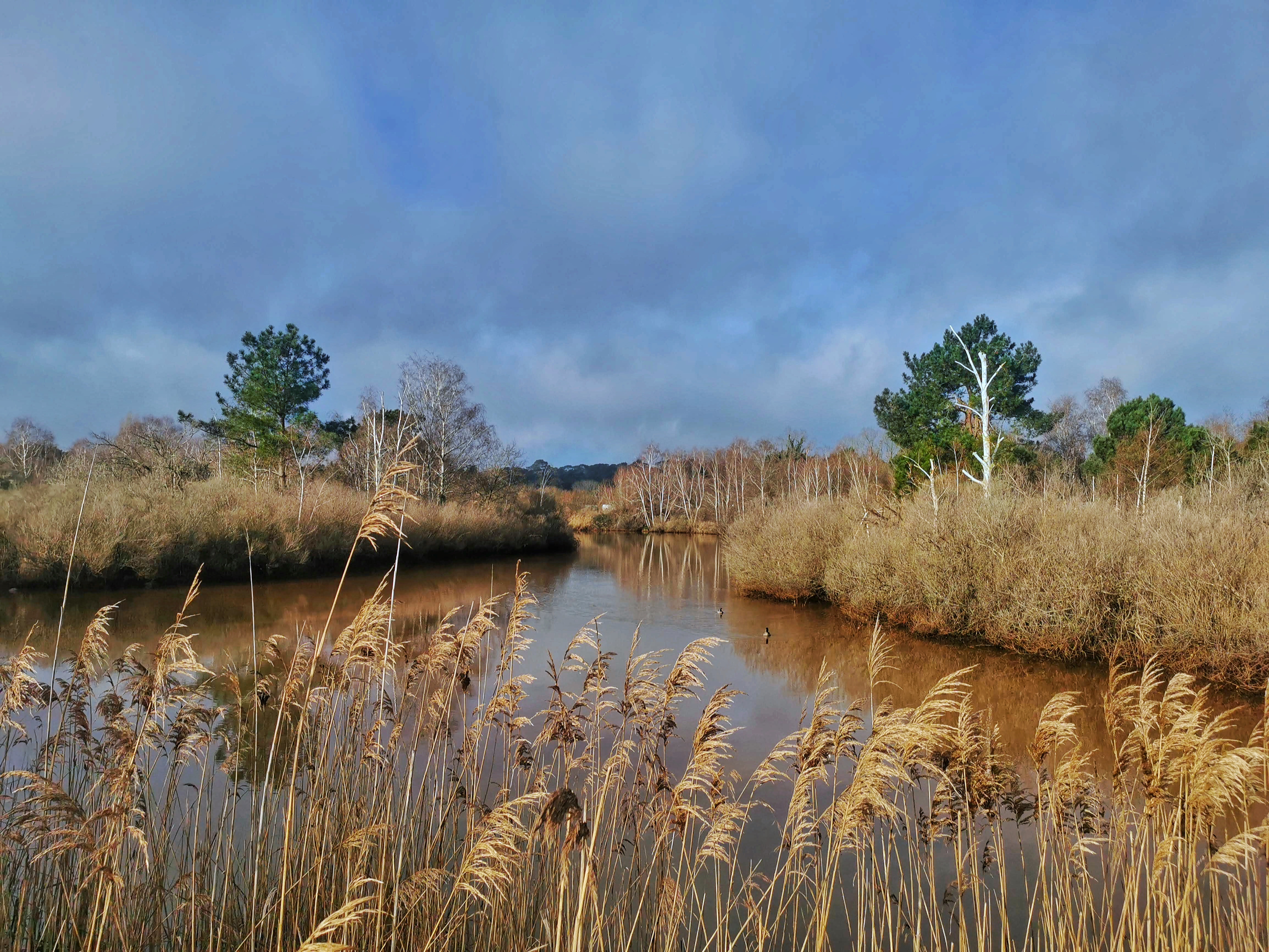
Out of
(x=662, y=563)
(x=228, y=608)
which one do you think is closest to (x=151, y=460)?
(x=228, y=608)

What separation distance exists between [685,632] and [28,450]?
176 ft

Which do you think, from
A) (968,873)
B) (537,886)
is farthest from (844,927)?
(537,886)

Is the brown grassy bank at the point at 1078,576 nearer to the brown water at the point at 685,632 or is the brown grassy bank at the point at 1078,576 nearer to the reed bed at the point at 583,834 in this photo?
the brown water at the point at 685,632

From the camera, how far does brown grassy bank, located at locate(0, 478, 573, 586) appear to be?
1523 centimetres

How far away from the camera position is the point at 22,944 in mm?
2723

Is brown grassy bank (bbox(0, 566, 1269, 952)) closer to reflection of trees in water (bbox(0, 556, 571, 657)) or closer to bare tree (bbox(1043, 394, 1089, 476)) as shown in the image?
reflection of trees in water (bbox(0, 556, 571, 657))

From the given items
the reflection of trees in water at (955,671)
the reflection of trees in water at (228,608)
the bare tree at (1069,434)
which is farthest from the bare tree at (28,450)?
the bare tree at (1069,434)

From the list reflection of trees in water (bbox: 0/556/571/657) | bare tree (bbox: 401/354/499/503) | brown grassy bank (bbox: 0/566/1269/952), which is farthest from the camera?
bare tree (bbox: 401/354/499/503)

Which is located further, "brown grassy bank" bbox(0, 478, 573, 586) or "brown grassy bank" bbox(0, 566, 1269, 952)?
"brown grassy bank" bbox(0, 478, 573, 586)

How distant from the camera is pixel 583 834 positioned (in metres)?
2.26

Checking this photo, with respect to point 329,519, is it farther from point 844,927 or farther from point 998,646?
point 844,927

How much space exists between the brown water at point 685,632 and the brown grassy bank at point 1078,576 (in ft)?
1.74

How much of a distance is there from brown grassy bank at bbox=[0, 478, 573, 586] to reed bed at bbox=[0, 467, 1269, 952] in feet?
27.7

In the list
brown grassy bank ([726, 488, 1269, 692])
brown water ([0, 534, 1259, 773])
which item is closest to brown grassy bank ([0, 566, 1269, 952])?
brown water ([0, 534, 1259, 773])
